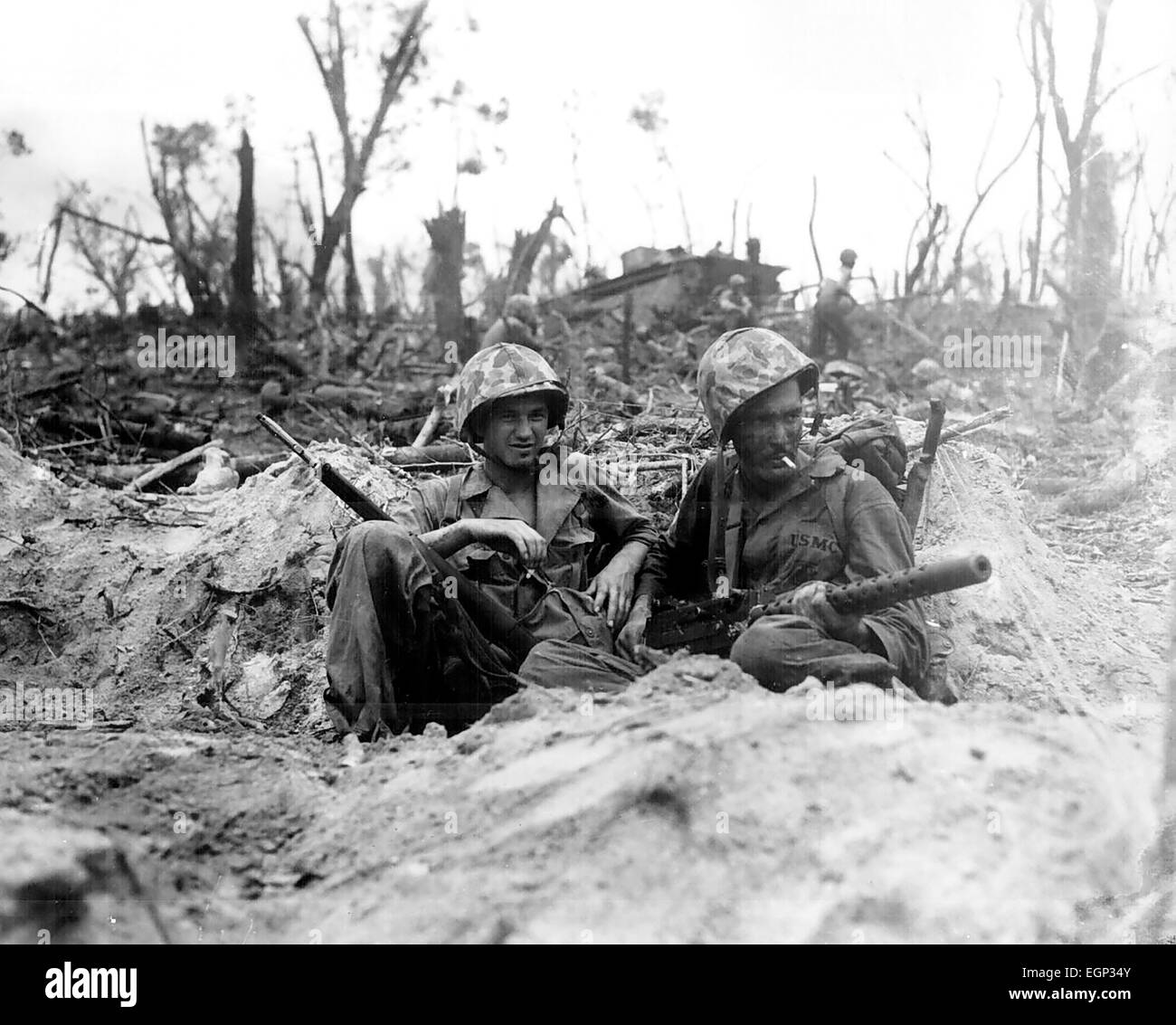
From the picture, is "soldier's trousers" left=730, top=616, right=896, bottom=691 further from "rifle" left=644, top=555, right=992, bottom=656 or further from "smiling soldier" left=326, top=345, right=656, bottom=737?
"smiling soldier" left=326, top=345, right=656, bottom=737

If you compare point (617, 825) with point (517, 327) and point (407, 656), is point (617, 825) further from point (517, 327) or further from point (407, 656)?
point (517, 327)

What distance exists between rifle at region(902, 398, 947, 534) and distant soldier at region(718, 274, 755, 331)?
8.94 m

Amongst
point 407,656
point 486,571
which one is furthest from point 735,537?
point 407,656

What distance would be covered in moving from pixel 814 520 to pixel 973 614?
115cm

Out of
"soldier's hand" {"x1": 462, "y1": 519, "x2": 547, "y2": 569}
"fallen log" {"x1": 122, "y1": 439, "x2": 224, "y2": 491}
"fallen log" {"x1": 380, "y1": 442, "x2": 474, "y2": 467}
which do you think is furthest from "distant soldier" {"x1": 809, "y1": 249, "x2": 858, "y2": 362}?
"soldier's hand" {"x1": 462, "y1": 519, "x2": 547, "y2": 569}

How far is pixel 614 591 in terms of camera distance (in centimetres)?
390

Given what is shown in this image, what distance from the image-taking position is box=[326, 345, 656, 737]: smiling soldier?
11.4ft

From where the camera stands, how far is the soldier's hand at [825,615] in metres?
3.22

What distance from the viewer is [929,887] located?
2318 mm

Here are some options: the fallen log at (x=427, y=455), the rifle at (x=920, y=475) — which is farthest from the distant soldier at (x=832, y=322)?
the rifle at (x=920, y=475)

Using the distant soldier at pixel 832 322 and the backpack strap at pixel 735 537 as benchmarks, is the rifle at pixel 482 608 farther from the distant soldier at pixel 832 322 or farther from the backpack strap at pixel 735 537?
the distant soldier at pixel 832 322

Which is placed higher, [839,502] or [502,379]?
[502,379]

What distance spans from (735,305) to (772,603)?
11034 mm

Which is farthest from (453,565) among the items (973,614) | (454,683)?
(973,614)
